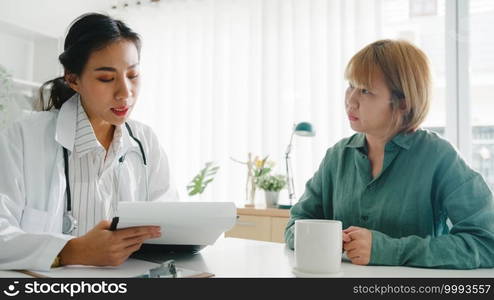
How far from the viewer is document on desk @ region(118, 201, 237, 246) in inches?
32.5

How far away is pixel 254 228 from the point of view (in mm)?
2613

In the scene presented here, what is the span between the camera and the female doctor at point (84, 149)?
3.53 ft

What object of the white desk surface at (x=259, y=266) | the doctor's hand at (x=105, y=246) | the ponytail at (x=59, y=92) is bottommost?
the white desk surface at (x=259, y=266)

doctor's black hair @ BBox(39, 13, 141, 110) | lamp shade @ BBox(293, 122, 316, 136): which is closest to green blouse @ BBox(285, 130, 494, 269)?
doctor's black hair @ BBox(39, 13, 141, 110)

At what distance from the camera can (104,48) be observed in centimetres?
121

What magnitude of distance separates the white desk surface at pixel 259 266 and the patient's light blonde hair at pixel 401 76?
429 mm

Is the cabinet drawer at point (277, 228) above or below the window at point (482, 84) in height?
below

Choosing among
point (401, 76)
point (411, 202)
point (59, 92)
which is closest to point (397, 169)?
point (411, 202)

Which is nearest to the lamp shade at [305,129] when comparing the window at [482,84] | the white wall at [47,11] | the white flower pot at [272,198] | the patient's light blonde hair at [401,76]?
the white flower pot at [272,198]

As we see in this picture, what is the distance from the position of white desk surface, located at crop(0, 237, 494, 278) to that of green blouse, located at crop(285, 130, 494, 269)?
4 cm

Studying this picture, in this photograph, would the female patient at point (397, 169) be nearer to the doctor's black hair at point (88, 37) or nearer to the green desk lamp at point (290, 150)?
the doctor's black hair at point (88, 37)

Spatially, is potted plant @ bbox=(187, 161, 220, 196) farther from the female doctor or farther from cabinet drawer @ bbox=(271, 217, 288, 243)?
the female doctor

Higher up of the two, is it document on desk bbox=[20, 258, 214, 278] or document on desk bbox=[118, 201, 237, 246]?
document on desk bbox=[118, 201, 237, 246]

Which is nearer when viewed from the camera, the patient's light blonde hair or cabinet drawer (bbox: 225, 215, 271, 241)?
the patient's light blonde hair
